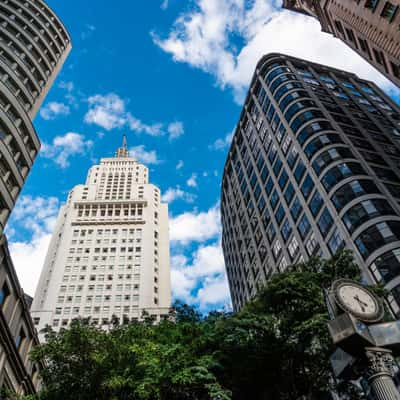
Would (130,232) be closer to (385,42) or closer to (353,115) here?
(353,115)

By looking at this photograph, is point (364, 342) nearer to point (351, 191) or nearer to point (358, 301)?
point (358, 301)

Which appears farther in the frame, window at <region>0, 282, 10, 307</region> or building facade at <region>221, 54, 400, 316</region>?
building facade at <region>221, 54, 400, 316</region>

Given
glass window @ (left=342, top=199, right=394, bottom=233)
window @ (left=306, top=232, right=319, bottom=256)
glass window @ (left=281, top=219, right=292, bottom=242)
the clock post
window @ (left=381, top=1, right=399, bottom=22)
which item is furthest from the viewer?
glass window @ (left=281, top=219, right=292, bottom=242)

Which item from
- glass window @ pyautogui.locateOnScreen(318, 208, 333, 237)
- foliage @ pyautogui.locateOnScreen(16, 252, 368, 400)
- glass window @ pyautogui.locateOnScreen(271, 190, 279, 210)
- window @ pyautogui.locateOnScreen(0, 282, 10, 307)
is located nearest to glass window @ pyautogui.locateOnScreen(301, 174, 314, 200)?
glass window @ pyautogui.locateOnScreen(318, 208, 333, 237)

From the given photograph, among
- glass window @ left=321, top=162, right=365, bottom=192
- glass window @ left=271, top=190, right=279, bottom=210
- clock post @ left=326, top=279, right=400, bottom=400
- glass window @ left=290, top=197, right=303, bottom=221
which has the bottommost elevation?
clock post @ left=326, top=279, right=400, bottom=400

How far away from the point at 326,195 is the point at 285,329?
89.0ft

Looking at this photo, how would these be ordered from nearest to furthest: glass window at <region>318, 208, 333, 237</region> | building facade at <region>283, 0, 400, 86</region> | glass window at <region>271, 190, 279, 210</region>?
building facade at <region>283, 0, 400, 86</region>, glass window at <region>318, 208, 333, 237</region>, glass window at <region>271, 190, 279, 210</region>

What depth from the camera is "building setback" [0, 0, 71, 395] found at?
2694 cm

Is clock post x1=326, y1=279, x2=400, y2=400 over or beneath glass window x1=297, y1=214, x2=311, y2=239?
beneath

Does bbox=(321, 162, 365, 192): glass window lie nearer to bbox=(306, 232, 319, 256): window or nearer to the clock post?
bbox=(306, 232, 319, 256): window

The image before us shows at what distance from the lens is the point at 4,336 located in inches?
1003

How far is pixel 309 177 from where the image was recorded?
1848 inches

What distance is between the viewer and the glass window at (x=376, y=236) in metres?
35.4

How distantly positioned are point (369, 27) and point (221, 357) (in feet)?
93.6
